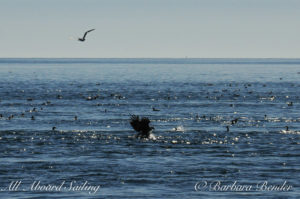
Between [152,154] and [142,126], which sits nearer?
[152,154]

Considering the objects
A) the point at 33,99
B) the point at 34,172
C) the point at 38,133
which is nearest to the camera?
the point at 34,172

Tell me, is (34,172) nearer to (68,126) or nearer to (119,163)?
(119,163)

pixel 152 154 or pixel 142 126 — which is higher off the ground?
pixel 142 126

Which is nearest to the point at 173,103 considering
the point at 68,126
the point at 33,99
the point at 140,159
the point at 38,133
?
the point at 33,99

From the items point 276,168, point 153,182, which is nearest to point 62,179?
point 153,182

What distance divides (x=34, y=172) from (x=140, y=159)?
24.0 feet

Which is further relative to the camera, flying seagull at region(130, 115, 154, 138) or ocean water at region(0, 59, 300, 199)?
flying seagull at region(130, 115, 154, 138)

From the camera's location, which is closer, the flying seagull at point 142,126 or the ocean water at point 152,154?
the ocean water at point 152,154

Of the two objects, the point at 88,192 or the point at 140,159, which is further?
the point at 140,159

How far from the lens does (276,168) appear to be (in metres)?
40.8

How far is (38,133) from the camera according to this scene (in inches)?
2249

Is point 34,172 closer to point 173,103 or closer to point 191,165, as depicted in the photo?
point 191,165

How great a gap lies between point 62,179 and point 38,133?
20244mm

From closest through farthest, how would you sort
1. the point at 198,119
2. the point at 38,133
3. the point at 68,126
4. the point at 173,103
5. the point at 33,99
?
the point at 38,133 < the point at 68,126 < the point at 198,119 < the point at 173,103 < the point at 33,99
